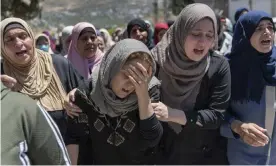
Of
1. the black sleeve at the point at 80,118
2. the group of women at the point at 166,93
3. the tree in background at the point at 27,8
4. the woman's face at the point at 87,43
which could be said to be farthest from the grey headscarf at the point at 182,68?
the tree in background at the point at 27,8

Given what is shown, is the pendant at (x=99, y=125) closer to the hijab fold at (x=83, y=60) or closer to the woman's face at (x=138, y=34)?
the hijab fold at (x=83, y=60)

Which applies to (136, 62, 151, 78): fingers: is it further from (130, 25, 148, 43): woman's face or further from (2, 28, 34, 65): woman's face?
(130, 25, 148, 43): woman's face

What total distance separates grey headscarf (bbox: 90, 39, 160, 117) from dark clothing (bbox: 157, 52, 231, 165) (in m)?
0.37

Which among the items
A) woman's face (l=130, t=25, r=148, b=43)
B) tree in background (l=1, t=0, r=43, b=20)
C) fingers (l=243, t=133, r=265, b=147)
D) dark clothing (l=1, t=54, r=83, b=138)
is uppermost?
dark clothing (l=1, t=54, r=83, b=138)

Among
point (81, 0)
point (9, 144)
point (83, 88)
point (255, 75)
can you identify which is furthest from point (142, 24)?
point (9, 144)

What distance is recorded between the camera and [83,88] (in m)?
2.03

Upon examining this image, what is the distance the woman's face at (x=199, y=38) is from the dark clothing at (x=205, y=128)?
0.10 m

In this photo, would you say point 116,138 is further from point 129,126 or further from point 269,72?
point 269,72

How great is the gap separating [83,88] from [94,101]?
0.12 metres

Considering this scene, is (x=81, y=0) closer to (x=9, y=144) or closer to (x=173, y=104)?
(x=173, y=104)

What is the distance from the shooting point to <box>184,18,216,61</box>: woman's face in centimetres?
217

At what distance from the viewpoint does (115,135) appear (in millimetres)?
1999

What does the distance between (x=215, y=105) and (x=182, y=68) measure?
256 millimetres

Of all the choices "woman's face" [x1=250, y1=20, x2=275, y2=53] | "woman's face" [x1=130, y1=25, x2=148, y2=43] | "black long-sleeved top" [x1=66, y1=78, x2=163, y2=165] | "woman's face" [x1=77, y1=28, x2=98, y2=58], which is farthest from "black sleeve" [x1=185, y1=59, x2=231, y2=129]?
"woman's face" [x1=130, y1=25, x2=148, y2=43]
